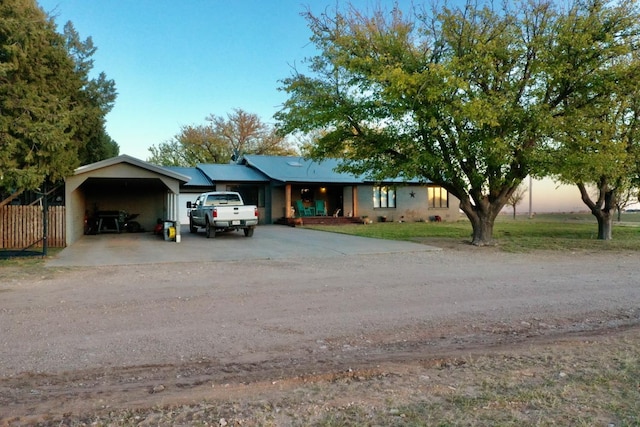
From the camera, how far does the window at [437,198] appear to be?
109ft

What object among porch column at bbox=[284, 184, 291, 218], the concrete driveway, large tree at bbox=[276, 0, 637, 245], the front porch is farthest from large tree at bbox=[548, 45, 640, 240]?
porch column at bbox=[284, 184, 291, 218]

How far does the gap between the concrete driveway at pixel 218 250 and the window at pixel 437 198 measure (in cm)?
1638

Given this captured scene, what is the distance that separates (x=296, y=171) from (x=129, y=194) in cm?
1035

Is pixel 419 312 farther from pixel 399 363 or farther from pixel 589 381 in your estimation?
pixel 589 381

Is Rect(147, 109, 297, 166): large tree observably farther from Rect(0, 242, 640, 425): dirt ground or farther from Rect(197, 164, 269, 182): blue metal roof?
Rect(0, 242, 640, 425): dirt ground

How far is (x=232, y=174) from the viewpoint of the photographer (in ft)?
94.7

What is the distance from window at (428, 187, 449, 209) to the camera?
109 ft

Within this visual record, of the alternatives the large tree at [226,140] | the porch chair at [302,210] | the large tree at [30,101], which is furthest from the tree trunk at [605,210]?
the large tree at [226,140]

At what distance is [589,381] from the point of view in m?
3.88

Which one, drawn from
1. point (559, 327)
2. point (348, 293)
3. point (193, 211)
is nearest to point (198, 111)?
point (193, 211)

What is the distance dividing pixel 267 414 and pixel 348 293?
4.70 m

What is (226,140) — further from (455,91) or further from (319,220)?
(455,91)

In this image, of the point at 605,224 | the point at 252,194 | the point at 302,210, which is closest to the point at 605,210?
the point at 605,224

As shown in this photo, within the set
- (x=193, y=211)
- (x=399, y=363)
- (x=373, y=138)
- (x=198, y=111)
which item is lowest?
(x=399, y=363)
